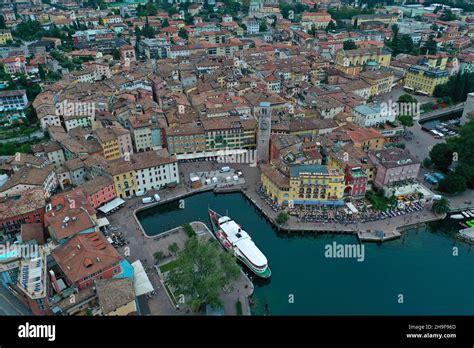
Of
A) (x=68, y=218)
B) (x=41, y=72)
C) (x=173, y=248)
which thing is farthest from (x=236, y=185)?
(x=41, y=72)

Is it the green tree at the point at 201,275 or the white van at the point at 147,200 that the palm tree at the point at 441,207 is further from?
the white van at the point at 147,200

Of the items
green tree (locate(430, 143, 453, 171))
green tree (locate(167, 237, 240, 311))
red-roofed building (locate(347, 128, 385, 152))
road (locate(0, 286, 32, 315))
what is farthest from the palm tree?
road (locate(0, 286, 32, 315))

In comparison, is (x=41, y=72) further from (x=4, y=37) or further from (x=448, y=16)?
(x=448, y=16)

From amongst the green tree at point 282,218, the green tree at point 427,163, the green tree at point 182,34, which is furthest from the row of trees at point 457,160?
the green tree at point 182,34

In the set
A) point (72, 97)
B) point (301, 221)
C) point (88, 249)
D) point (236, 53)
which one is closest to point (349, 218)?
point (301, 221)

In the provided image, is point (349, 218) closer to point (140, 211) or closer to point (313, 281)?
point (313, 281)
